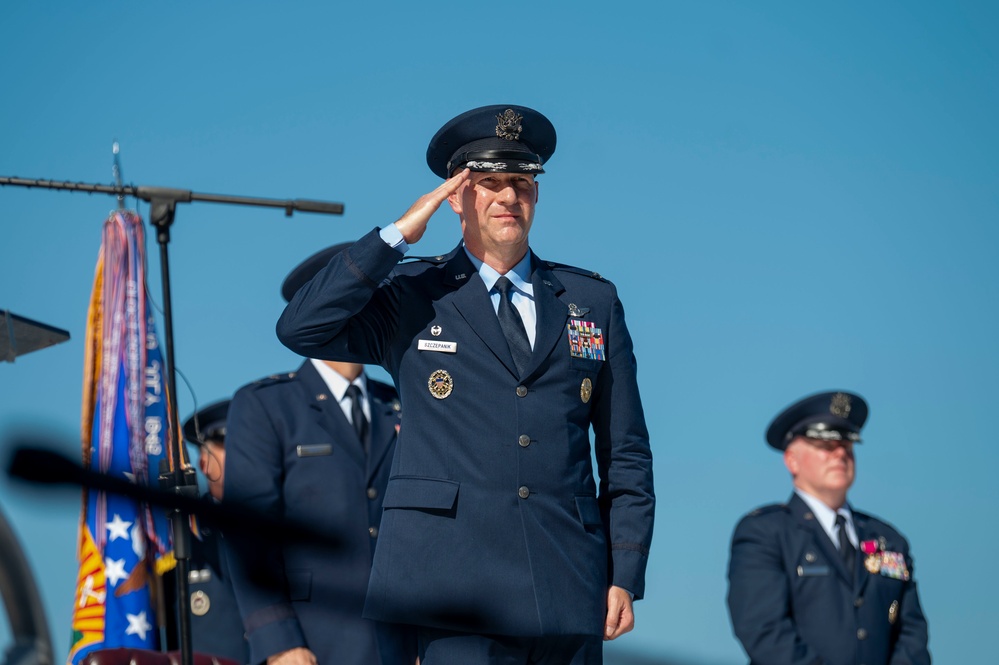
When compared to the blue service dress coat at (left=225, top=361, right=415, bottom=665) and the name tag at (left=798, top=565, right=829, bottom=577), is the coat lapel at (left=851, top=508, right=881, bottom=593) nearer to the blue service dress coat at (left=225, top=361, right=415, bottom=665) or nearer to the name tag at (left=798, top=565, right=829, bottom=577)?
the name tag at (left=798, top=565, right=829, bottom=577)

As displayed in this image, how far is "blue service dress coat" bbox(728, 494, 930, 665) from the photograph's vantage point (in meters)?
6.93

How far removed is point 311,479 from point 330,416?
11.6 inches

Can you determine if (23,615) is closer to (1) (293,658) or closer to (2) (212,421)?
(1) (293,658)

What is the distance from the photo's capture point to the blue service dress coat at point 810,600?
693cm

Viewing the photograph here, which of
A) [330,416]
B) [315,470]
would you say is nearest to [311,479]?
[315,470]

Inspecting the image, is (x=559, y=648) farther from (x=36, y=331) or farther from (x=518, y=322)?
(x=36, y=331)

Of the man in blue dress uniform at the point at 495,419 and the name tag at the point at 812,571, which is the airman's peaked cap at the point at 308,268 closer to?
the man in blue dress uniform at the point at 495,419

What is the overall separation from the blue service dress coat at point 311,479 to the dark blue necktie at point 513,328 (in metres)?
1.22

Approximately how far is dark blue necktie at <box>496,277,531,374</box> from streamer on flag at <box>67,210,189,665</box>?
175 centimetres

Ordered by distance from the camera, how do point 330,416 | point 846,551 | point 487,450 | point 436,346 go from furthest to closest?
point 846,551 < point 330,416 < point 436,346 < point 487,450

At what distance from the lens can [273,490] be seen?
16.9ft

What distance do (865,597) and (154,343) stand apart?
387cm

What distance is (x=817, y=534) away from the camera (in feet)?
23.9

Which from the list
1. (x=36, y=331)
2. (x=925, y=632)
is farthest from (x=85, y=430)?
(x=925, y=632)
